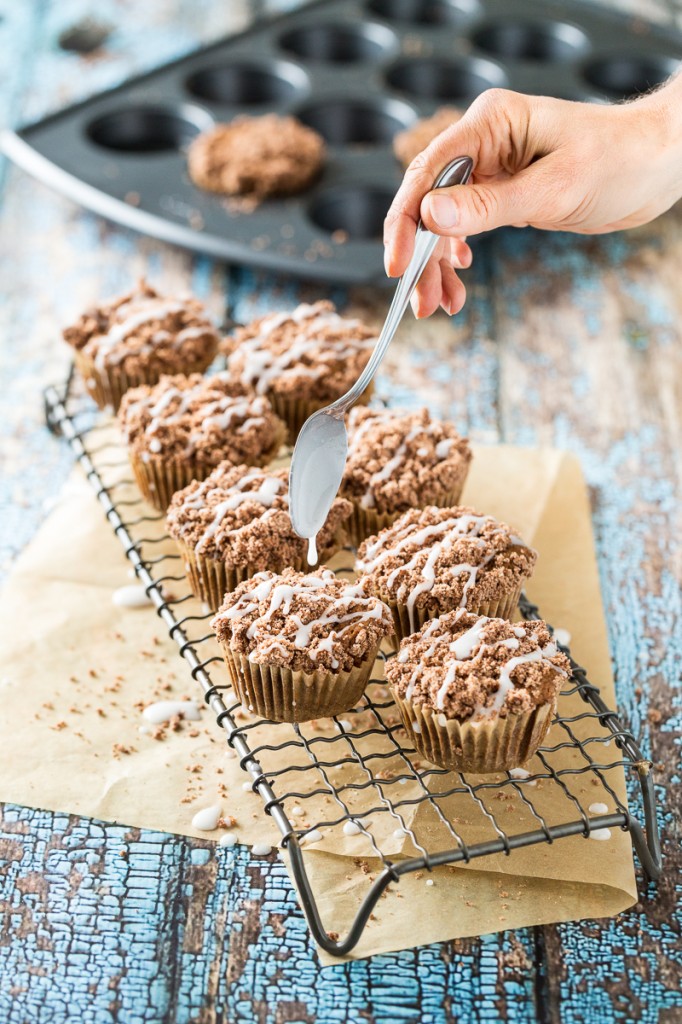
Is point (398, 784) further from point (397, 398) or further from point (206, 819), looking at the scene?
point (397, 398)

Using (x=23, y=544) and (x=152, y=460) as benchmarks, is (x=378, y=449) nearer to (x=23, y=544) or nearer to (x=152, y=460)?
(x=152, y=460)

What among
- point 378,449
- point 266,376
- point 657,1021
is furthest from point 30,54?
point 657,1021

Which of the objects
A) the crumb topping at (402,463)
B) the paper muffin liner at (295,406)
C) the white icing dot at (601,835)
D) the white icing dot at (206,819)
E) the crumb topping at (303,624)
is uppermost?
the paper muffin liner at (295,406)

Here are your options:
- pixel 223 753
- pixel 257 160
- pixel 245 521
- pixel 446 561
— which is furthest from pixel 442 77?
pixel 223 753

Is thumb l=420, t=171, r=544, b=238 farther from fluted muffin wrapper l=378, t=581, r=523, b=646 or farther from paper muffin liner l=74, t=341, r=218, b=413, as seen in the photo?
paper muffin liner l=74, t=341, r=218, b=413

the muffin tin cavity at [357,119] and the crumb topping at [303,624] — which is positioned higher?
the muffin tin cavity at [357,119]

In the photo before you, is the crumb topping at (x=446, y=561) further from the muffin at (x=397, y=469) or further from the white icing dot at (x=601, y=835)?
the white icing dot at (x=601, y=835)

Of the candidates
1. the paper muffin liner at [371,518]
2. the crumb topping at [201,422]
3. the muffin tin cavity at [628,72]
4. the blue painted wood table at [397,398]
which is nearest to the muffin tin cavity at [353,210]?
the blue painted wood table at [397,398]
